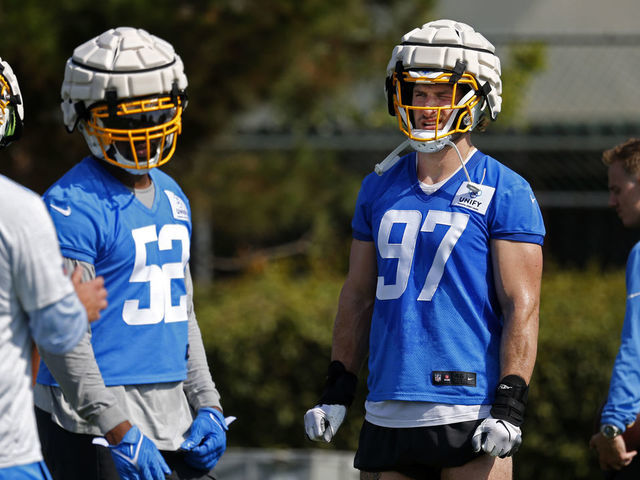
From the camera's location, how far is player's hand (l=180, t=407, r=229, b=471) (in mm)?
3867

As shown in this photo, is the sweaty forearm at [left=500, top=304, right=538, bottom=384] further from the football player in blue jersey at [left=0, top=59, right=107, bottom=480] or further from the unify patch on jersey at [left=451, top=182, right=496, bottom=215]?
the football player in blue jersey at [left=0, top=59, right=107, bottom=480]

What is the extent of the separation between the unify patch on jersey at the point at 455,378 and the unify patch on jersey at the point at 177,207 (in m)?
1.08

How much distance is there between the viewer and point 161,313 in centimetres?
384

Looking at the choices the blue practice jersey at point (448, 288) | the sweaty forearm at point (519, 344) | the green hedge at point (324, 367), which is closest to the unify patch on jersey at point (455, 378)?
the blue practice jersey at point (448, 288)

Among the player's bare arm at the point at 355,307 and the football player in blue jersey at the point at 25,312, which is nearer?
the football player in blue jersey at the point at 25,312

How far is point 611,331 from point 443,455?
411cm

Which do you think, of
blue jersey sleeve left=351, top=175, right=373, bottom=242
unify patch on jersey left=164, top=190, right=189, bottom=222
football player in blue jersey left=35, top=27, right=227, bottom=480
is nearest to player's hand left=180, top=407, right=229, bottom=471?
football player in blue jersey left=35, top=27, right=227, bottom=480

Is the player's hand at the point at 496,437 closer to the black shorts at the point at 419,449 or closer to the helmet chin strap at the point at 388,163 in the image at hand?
the black shorts at the point at 419,449

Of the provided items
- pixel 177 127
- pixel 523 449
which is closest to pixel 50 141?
pixel 523 449

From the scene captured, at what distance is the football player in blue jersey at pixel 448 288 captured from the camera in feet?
12.4

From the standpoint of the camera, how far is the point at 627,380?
4.20 m

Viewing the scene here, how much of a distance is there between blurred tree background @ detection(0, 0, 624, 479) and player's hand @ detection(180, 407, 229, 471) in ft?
12.3

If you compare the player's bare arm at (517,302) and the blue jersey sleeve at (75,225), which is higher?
the blue jersey sleeve at (75,225)

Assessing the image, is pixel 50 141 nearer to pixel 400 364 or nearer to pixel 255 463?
pixel 255 463
